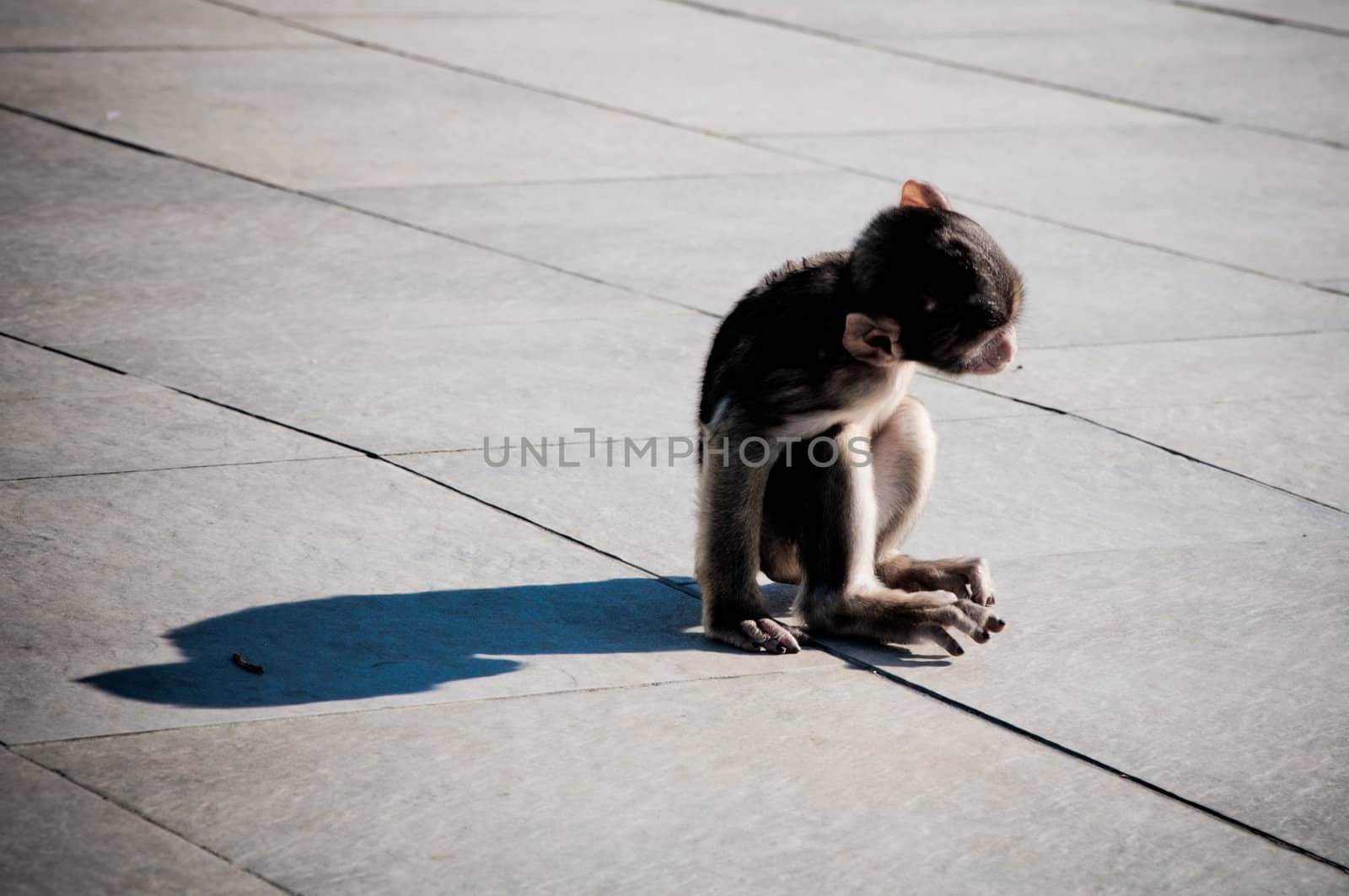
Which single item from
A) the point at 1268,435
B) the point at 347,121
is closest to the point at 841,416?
the point at 1268,435

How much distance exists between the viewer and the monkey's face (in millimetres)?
4434

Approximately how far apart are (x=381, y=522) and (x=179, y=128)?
19.4 ft

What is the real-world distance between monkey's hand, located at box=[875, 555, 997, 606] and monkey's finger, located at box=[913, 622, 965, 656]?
310 millimetres

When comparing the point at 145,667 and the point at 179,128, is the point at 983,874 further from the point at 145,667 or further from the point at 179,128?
the point at 179,128

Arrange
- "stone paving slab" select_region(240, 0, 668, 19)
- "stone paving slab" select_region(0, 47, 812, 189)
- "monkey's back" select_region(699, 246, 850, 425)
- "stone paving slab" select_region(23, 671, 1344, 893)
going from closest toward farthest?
1. "stone paving slab" select_region(23, 671, 1344, 893)
2. "monkey's back" select_region(699, 246, 850, 425)
3. "stone paving slab" select_region(0, 47, 812, 189)
4. "stone paving slab" select_region(240, 0, 668, 19)

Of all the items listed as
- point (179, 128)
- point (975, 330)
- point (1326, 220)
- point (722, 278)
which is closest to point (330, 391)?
point (722, 278)

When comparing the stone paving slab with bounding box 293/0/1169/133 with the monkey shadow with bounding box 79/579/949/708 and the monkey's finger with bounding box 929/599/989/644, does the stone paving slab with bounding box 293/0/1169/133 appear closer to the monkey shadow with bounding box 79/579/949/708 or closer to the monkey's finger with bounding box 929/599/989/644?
the monkey shadow with bounding box 79/579/949/708

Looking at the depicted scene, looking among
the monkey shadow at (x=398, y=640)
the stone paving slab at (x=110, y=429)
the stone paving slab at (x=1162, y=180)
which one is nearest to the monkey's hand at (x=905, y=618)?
the monkey shadow at (x=398, y=640)

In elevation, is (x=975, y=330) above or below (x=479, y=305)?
above

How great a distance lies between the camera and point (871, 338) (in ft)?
14.5

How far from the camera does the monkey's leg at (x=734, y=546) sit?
15.3 ft

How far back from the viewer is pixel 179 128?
1057 centimetres

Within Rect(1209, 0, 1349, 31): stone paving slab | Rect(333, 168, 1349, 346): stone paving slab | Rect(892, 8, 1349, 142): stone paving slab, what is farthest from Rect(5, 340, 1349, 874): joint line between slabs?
Rect(1209, 0, 1349, 31): stone paving slab

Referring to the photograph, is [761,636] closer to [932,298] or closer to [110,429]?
[932,298]
